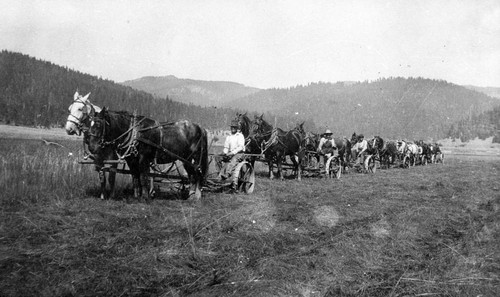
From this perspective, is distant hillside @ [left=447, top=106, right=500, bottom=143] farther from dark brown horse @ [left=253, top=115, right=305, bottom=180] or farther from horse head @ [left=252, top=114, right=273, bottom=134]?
horse head @ [left=252, top=114, right=273, bottom=134]

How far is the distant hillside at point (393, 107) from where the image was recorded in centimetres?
13875

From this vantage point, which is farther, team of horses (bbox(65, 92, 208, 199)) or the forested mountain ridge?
the forested mountain ridge

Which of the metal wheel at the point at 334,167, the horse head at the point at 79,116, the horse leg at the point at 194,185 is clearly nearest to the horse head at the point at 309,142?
the metal wheel at the point at 334,167

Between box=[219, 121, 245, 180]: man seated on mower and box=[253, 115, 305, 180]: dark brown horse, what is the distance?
3.40 meters

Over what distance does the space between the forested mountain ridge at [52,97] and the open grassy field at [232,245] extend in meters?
74.0

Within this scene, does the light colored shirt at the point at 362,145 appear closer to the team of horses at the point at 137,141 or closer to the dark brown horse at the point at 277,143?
the dark brown horse at the point at 277,143

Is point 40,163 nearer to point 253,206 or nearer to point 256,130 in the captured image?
point 253,206

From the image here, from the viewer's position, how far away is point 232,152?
34.5ft

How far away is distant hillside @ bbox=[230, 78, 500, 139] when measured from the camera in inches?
5463

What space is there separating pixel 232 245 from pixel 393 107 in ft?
536

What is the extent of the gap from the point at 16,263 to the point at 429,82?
201863 mm

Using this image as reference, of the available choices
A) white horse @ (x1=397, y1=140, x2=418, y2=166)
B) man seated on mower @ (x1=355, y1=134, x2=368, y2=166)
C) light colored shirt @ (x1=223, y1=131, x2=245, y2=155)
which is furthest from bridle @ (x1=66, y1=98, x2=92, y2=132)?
white horse @ (x1=397, y1=140, x2=418, y2=166)

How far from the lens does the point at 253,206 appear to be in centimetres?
853

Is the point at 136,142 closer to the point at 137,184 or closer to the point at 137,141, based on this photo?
the point at 137,141
